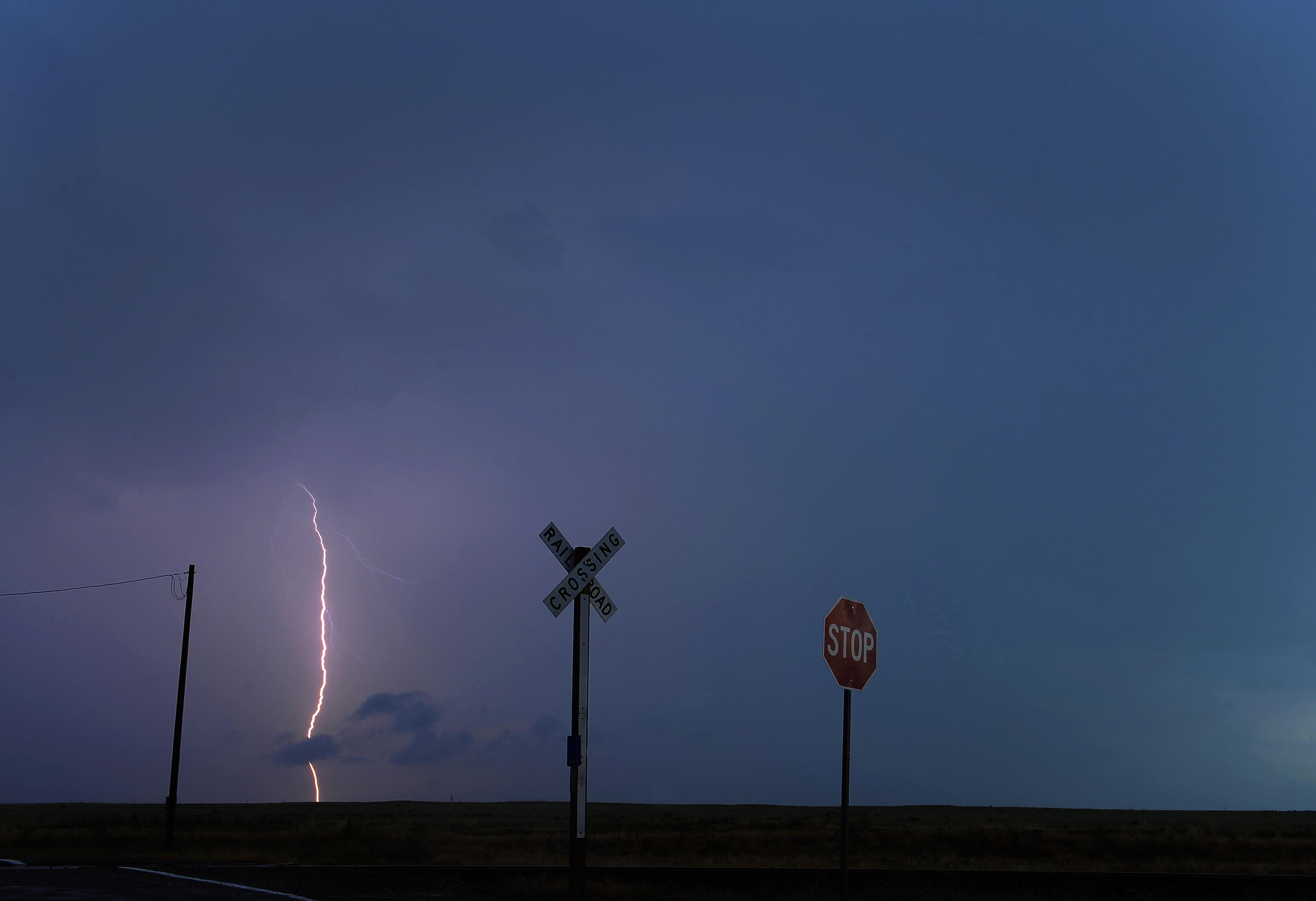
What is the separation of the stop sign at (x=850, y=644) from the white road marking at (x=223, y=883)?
936 cm

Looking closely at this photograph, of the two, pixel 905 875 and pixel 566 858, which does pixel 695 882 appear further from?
pixel 566 858

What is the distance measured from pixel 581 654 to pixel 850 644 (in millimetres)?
4579

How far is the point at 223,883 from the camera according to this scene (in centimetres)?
1742

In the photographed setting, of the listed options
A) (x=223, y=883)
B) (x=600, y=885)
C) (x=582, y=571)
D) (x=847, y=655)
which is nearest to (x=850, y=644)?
(x=847, y=655)

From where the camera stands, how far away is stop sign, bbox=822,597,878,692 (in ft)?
36.4

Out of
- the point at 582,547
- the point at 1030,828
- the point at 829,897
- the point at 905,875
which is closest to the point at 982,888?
the point at 905,875

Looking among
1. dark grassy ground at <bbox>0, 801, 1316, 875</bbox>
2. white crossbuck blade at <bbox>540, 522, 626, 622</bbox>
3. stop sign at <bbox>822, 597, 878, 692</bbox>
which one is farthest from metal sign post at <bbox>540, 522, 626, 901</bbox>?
dark grassy ground at <bbox>0, 801, 1316, 875</bbox>

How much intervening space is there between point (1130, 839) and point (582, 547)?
1231 inches

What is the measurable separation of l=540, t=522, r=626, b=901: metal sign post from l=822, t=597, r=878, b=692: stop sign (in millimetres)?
3909

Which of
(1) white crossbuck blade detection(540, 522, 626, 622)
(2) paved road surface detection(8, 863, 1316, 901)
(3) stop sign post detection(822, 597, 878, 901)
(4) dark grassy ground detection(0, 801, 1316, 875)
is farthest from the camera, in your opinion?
(4) dark grassy ground detection(0, 801, 1316, 875)

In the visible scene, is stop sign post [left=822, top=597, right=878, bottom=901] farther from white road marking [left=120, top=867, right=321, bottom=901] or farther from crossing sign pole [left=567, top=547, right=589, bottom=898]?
white road marking [left=120, top=867, right=321, bottom=901]

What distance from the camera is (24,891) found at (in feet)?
51.2

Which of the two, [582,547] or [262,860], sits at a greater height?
[582,547]

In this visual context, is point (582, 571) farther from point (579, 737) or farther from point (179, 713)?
point (179, 713)
